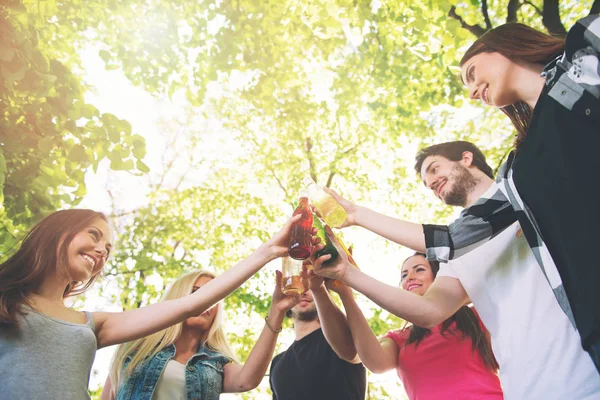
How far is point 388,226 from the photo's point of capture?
2.11 metres

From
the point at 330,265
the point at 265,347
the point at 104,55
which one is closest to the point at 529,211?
the point at 330,265

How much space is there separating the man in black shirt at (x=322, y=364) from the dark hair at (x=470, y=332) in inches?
16.9

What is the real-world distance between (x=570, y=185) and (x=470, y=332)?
163cm

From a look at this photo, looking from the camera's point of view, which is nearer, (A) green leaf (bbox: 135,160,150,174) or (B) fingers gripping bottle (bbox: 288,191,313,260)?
(B) fingers gripping bottle (bbox: 288,191,313,260)

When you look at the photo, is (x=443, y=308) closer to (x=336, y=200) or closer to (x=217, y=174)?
(x=336, y=200)

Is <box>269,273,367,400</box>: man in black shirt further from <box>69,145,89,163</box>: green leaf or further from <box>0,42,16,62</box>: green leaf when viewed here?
<box>0,42,16,62</box>: green leaf

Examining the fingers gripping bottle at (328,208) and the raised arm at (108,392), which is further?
the raised arm at (108,392)

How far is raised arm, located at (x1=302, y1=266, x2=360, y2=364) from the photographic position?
7.79ft

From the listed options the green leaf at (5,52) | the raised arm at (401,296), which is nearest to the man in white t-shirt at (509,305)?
the raised arm at (401,296)

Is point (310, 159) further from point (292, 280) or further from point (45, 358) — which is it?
point (45, 358)

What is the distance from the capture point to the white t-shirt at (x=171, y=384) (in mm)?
2385

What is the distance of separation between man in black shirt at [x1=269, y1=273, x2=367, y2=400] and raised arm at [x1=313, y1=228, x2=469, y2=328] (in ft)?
1.04

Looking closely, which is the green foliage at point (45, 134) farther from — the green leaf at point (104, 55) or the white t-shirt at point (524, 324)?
the white t-shirt at point (524, 324)

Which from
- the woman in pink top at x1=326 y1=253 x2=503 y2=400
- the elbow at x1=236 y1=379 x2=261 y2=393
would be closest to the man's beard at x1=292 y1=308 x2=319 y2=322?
the woman in pink top at x1=326 y1=253 x2=503 y2=400
